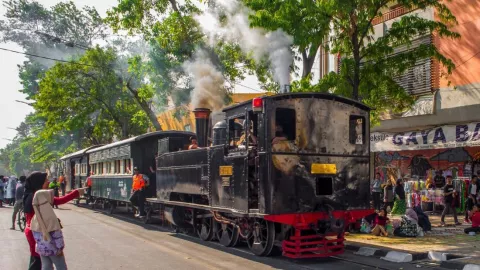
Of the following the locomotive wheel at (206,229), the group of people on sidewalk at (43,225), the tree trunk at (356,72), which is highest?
the tree trunk at (356,72)

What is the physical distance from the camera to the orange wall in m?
16.1

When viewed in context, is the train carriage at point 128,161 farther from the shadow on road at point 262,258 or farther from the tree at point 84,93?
the tree at point 84,93

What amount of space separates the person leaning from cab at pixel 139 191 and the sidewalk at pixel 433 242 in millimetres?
6998

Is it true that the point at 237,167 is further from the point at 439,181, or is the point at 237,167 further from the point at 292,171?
the point at 439,181

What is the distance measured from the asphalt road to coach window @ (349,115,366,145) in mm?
2364

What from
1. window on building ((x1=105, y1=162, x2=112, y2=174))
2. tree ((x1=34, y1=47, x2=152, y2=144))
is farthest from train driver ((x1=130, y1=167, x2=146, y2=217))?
tree ((x1=34, y1=47, x2=152, y2=144))

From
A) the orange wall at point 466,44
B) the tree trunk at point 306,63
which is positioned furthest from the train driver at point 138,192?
the orange wall at point 466,44

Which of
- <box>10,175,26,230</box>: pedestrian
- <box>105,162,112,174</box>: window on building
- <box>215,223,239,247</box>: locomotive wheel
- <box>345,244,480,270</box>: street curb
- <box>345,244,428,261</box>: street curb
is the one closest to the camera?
<box>345,244,480,270</box>: street curb

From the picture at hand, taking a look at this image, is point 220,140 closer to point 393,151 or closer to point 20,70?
point 393,151

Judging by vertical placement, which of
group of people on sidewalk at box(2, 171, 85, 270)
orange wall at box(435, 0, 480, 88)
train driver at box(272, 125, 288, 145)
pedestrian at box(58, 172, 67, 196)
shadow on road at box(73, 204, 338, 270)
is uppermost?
orange wall at box(435, 0, 480, 88)

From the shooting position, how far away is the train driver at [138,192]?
15.9m

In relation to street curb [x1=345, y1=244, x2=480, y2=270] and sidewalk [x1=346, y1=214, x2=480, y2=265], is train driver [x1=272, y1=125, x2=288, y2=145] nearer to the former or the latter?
street curb [x1=345, y1=244, x2=480, y2=270]

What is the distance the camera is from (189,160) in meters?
12.1

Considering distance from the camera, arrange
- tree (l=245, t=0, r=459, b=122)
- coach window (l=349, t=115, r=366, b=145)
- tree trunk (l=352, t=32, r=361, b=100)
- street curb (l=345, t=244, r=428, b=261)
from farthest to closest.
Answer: tree trunk (l=352, t=32, r=361, b=100)
tree (l=245, t=0, r=459, b=122)
coach window (l=349, t=115, r=366, b=145)
street curb (l=345, t=244, r=428, b=261)
